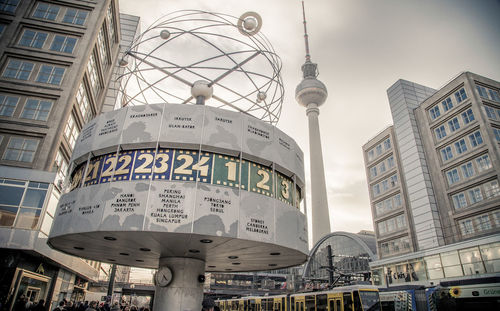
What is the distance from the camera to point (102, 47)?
4019 cm

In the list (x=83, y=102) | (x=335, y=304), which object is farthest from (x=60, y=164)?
(x=335, y=304)

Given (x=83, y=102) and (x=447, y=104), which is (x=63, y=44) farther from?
(x=447, y=104)

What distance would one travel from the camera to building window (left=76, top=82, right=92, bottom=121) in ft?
108

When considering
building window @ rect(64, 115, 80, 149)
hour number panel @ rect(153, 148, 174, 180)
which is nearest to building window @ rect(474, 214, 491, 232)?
hour number panel @ rect(153, 148, 174, 180)

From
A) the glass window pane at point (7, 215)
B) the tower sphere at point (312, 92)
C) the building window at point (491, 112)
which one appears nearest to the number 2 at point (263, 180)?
the glass window pane at point (7, 215)

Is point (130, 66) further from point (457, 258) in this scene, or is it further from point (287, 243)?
point (457, 258)

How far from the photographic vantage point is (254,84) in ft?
59.5

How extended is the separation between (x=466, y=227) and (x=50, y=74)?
51178 millimetres

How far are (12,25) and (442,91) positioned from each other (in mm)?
54939

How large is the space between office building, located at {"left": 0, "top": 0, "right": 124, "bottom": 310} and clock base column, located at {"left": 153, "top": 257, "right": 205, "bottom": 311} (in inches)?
516

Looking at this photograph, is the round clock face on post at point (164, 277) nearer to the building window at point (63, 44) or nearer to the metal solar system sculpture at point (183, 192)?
the metal solar system sculpture at point (183, 192)

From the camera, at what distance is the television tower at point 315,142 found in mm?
102600

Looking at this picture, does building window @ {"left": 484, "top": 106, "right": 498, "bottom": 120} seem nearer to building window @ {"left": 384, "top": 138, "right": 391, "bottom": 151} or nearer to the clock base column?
building window @ {"left": 384, "top": 138, "right": 391, "bottom": 151}

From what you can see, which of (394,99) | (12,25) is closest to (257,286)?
(394,99)
